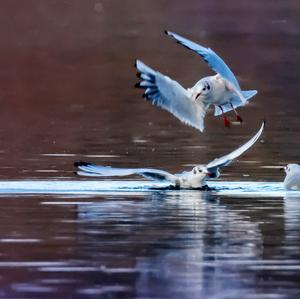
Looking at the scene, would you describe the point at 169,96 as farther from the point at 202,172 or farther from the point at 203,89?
the point at 202,172

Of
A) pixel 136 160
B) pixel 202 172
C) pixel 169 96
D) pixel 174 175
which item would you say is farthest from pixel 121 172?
pixel 136 160

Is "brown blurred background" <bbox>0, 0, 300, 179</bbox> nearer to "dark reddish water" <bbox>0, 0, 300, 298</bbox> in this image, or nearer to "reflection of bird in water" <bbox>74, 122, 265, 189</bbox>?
"dark reddish water" <bbox>0, 0, 300, 298</bbox>

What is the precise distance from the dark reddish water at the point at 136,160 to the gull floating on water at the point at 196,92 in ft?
2.82

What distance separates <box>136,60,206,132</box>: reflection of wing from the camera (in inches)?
706

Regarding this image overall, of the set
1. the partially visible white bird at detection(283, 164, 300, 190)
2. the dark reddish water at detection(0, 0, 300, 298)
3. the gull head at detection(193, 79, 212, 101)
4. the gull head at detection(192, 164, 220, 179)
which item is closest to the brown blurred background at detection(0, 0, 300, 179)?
the dark reddish water at detection(0, 0, 300, 298)

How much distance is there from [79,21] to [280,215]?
3457 centimetres

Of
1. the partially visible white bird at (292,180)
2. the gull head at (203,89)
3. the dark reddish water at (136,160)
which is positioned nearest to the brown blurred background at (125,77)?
the dark reddish water at (136,160)

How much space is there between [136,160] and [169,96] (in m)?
2.31

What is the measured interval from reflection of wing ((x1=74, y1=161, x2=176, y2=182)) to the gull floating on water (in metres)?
0.80

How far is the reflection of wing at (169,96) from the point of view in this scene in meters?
17.9

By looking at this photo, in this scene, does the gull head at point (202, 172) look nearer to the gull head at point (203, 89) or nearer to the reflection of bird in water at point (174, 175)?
the reflection of bird in water at point (174, 175)

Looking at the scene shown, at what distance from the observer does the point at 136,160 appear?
67.0 feet

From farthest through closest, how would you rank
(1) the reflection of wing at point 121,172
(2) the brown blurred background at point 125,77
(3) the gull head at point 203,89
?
(2) the brown blurred background at point 125,77
(3) the gull head at point 203,89
(1) the reflection of wing at point 121,172

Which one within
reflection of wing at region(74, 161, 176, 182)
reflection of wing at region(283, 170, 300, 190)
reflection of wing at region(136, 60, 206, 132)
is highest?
reflection of wing at region(136, 60, 206, 132)
